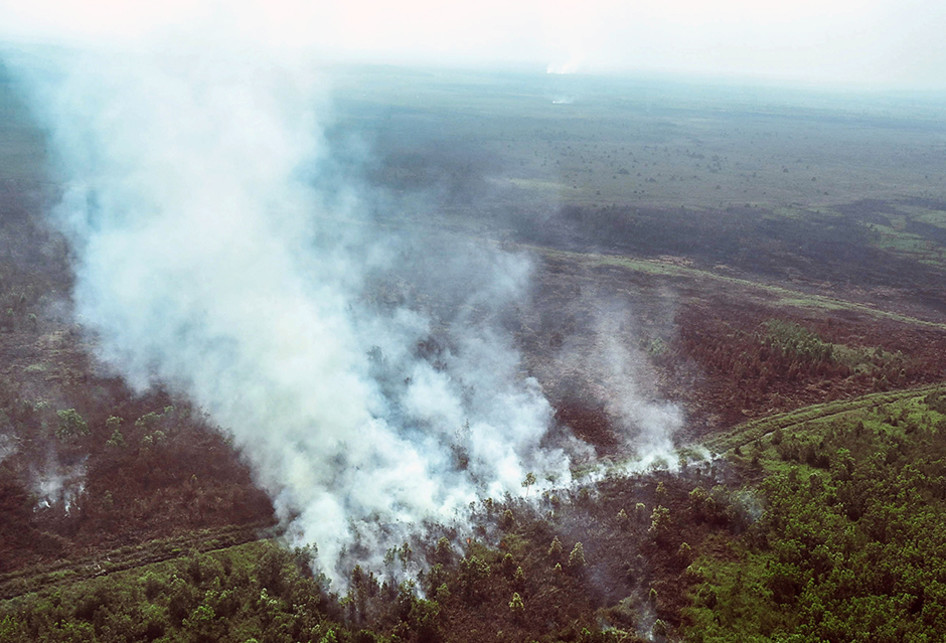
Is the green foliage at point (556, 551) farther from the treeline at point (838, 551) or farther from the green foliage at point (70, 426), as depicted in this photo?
the green foliage at point (70, 426)

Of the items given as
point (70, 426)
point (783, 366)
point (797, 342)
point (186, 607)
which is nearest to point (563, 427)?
point (783, 366)

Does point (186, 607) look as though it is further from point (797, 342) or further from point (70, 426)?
point (797, 342)

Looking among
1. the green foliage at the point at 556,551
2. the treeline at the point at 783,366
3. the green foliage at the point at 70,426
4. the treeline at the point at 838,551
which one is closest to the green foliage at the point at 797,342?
the treeline at the point at 783,366

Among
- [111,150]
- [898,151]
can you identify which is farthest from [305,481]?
[898,151]

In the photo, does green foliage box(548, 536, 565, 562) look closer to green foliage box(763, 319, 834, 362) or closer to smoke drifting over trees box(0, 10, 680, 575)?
smoke drifting over trees box(0, 10, 680, 575)

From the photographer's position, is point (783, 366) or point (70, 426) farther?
point (783, 366)

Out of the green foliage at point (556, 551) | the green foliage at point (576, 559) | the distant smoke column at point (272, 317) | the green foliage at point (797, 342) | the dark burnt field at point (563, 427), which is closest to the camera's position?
the dark burnt field at point (563, 427)

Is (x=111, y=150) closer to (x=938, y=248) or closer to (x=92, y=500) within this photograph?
(x=92, y=500)

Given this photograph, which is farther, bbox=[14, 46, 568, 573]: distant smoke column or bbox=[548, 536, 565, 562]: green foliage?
bbox=[14, 46, 568, 573]: distant smoke column

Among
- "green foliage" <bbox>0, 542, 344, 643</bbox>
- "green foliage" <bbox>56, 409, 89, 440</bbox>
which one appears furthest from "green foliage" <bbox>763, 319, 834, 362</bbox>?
"green foliage" <bbox>56, 409, 89, 440</bbox>
